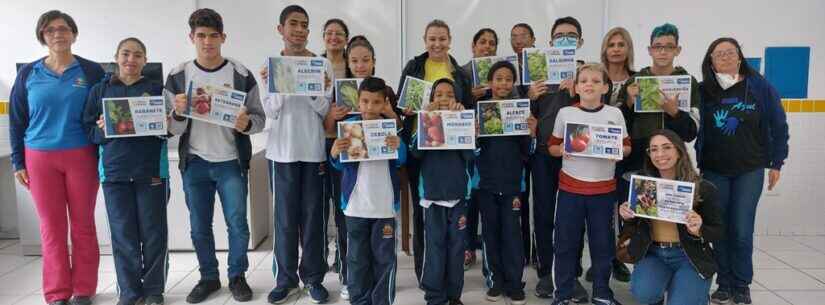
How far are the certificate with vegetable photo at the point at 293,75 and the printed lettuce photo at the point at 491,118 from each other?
914mm

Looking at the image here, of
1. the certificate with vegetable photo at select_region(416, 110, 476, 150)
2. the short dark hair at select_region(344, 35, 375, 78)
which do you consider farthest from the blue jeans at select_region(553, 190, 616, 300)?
the short dark hair at select_region(344, 35, 375, 78)

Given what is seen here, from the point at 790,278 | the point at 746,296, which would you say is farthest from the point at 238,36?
the point at 790,278

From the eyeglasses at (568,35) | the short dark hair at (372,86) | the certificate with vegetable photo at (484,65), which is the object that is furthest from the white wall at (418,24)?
the short dark hair at (372,86)

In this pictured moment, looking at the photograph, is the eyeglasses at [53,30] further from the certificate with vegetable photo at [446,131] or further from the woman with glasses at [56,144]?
the certificate with vegetable photo at [446,131]

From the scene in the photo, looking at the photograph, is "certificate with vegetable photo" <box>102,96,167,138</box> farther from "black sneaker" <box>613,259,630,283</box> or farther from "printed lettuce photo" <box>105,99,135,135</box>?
"black sneaker" <box>613,259,630,283</box>

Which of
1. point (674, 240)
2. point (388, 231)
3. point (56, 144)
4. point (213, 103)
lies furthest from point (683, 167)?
point (56, 144)

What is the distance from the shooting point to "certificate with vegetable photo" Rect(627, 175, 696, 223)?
8.23 ft

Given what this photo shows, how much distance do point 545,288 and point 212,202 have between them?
6.75 feet

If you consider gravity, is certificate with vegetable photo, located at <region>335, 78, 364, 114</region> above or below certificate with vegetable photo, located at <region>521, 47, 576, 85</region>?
below

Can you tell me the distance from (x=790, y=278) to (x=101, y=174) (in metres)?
4.40

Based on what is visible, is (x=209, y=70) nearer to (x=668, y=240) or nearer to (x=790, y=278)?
(x=668, y=240)

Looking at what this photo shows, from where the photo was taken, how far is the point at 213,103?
289 cm

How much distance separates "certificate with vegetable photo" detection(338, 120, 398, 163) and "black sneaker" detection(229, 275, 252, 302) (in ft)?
3.70

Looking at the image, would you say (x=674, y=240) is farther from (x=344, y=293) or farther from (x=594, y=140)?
(x=344, y=293)
